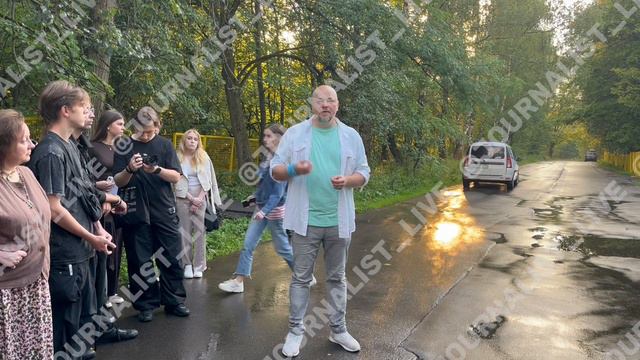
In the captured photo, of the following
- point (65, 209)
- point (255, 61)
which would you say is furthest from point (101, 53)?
point (255, 61)

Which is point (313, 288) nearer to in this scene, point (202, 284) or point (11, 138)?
point (202, 284)

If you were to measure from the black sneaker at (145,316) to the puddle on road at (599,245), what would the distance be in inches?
257

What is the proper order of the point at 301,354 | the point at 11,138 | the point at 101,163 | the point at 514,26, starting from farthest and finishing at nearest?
the point at 514,26 < the point at 101,163 < the point at 301,354 < the point at 11,138

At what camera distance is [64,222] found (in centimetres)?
321

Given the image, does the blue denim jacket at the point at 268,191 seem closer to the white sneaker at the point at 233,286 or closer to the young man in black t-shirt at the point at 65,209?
the white sneaker at the point at 233,286

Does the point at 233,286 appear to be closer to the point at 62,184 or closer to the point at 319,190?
the point at 319,190

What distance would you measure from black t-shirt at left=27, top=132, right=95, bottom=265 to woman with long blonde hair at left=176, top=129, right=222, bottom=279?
8.57 feet

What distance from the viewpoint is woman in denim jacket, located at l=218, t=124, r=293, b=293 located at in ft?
18.2

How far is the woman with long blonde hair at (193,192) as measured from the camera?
6148 mm

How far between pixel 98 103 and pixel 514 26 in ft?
114

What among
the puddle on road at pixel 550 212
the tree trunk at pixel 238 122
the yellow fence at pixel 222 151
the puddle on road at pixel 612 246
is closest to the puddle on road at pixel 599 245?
the puddle on road at pixel 612 246

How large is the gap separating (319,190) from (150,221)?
5.60 feet

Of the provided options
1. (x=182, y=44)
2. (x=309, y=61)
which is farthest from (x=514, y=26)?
(x=182, y=44)

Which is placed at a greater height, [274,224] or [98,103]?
[98,103]
